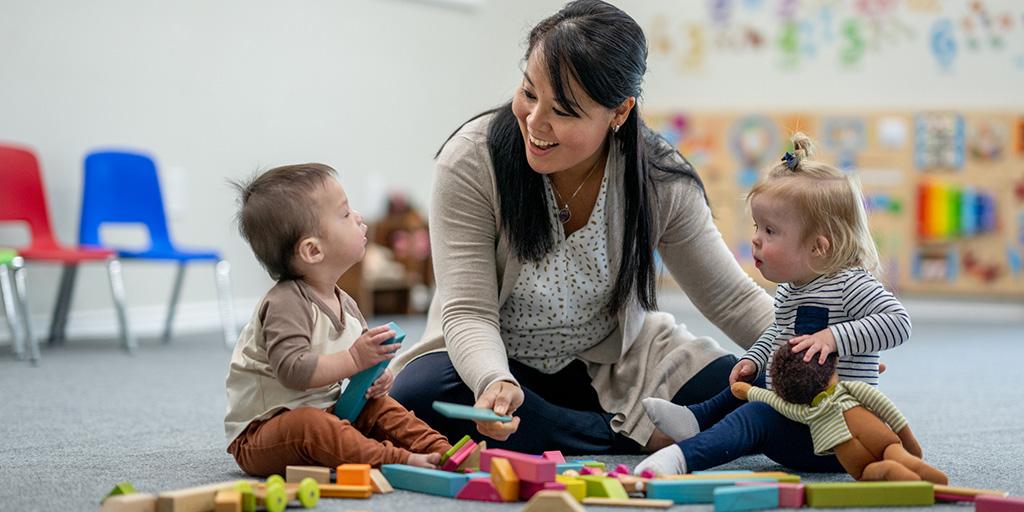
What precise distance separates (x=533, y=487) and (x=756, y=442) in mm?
395

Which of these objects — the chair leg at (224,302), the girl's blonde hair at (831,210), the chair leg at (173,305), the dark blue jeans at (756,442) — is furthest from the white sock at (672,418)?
the chair leg at (173,305)

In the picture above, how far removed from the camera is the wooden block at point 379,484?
5.10 feet

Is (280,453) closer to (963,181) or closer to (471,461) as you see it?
(471,461)

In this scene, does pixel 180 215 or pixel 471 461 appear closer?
pixel 471 461

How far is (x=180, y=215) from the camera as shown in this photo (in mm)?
4398

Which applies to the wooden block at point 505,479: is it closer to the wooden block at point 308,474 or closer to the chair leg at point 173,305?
the wooden block at point 308,474

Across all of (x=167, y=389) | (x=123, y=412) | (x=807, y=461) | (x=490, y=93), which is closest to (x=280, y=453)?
(x=807, y=461)

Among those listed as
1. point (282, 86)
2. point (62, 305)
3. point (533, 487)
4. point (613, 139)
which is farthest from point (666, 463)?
point (282, 86)

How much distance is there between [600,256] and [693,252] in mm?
171

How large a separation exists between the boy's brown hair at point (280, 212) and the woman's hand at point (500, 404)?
1.11 feet

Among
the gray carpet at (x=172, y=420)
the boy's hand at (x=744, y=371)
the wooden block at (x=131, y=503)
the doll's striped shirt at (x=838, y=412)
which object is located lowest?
the gray carpet at (x=172, y=420)

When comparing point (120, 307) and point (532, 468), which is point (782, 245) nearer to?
point (532, 468)

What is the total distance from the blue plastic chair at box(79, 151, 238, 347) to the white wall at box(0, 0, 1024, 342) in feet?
0.49

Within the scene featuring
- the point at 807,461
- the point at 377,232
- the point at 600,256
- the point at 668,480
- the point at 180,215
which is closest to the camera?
Result: the point at 668,480
